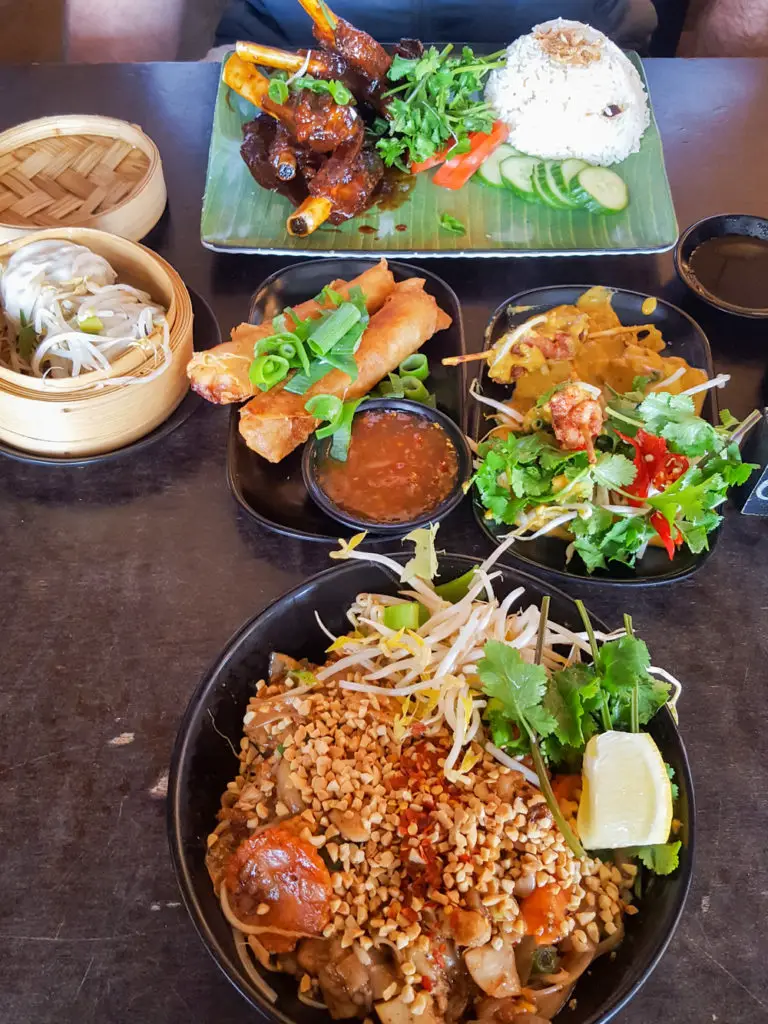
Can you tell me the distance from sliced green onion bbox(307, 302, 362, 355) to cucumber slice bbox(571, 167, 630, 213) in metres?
1.10

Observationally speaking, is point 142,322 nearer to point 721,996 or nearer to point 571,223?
point 571,223

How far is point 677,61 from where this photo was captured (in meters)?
3.28

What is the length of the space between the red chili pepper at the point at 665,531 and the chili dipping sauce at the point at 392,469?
0.50 m

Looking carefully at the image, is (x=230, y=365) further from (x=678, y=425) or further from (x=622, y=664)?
(x=622, y=664)

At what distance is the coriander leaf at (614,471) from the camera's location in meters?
1.88

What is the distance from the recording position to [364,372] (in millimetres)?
2223

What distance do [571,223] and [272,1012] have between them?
96.5 inches

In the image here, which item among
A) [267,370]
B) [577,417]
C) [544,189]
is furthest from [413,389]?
[544,189]

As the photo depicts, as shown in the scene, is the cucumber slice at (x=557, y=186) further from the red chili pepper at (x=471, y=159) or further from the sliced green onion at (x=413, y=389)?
the sliced green onion at (x=413, y=389)

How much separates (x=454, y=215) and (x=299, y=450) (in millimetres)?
1102

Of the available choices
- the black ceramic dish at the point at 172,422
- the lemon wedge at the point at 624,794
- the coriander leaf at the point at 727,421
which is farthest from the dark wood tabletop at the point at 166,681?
the lemon wedge at the point at 624,794

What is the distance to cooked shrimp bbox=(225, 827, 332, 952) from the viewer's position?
133cm

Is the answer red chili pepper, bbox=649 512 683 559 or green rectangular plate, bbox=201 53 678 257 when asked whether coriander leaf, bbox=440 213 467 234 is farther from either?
red chili pepper, bbox=649 512 683 559

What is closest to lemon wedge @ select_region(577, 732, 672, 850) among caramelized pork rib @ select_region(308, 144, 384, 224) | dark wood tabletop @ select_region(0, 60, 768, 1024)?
dark wood tabletop @ select_region(0, 60, 768, 1024)
